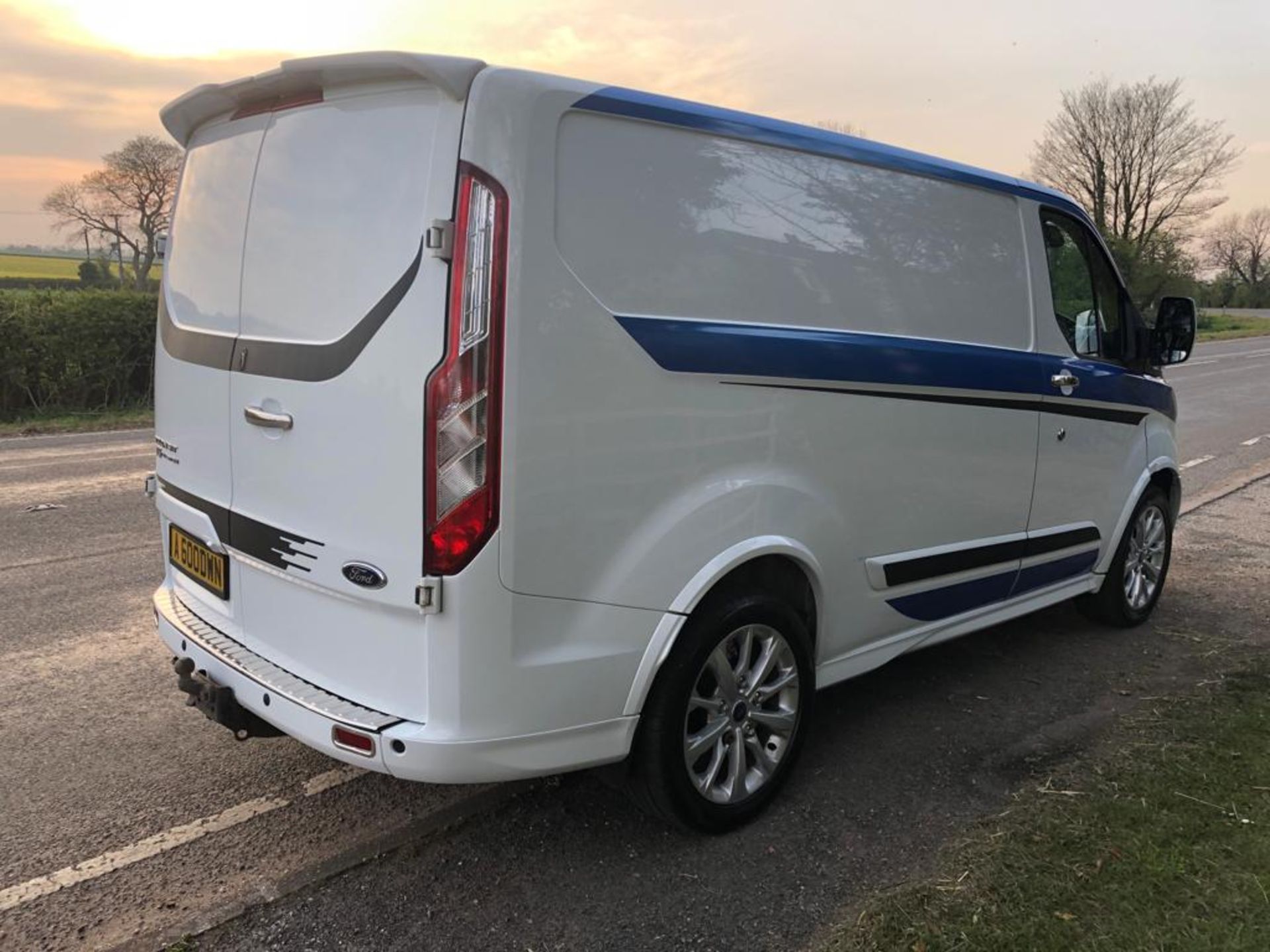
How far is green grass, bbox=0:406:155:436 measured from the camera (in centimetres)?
1170

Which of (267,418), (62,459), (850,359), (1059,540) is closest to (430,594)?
(267,418)

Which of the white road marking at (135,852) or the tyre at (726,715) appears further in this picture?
the tyre at (726,715)

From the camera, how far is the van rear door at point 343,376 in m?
2.44

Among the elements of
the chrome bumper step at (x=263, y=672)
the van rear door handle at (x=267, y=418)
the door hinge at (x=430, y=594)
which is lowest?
the chrome bumper step at (x=263, y=672)

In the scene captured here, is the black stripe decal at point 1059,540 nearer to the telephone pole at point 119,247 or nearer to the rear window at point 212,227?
the rear window at point 212,227

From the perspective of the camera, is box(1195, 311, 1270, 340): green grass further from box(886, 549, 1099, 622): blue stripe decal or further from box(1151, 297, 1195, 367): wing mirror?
box(886, 549, 1099, 622): blue stripe decal

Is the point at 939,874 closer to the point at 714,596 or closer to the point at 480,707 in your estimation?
the point at 714,596

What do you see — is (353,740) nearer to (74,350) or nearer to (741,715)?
(741,715)

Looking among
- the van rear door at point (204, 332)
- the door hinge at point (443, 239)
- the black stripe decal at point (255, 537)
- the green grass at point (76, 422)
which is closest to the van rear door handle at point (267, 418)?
the van rear door at point (204, 332)

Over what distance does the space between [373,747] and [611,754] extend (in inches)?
25.8

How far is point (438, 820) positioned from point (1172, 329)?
13.8 feet

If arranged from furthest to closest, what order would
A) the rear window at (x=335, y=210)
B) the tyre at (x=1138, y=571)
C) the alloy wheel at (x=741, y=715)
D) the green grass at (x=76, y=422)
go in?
the green grass at (x=76, y=422) < the tyre at (x=1138, y=571) < the alloy wheel at (x=741, y=715) < the rear window at (x=335, y=210)

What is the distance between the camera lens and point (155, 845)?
2.98 metres

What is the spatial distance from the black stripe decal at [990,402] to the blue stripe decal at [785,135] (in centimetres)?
75
